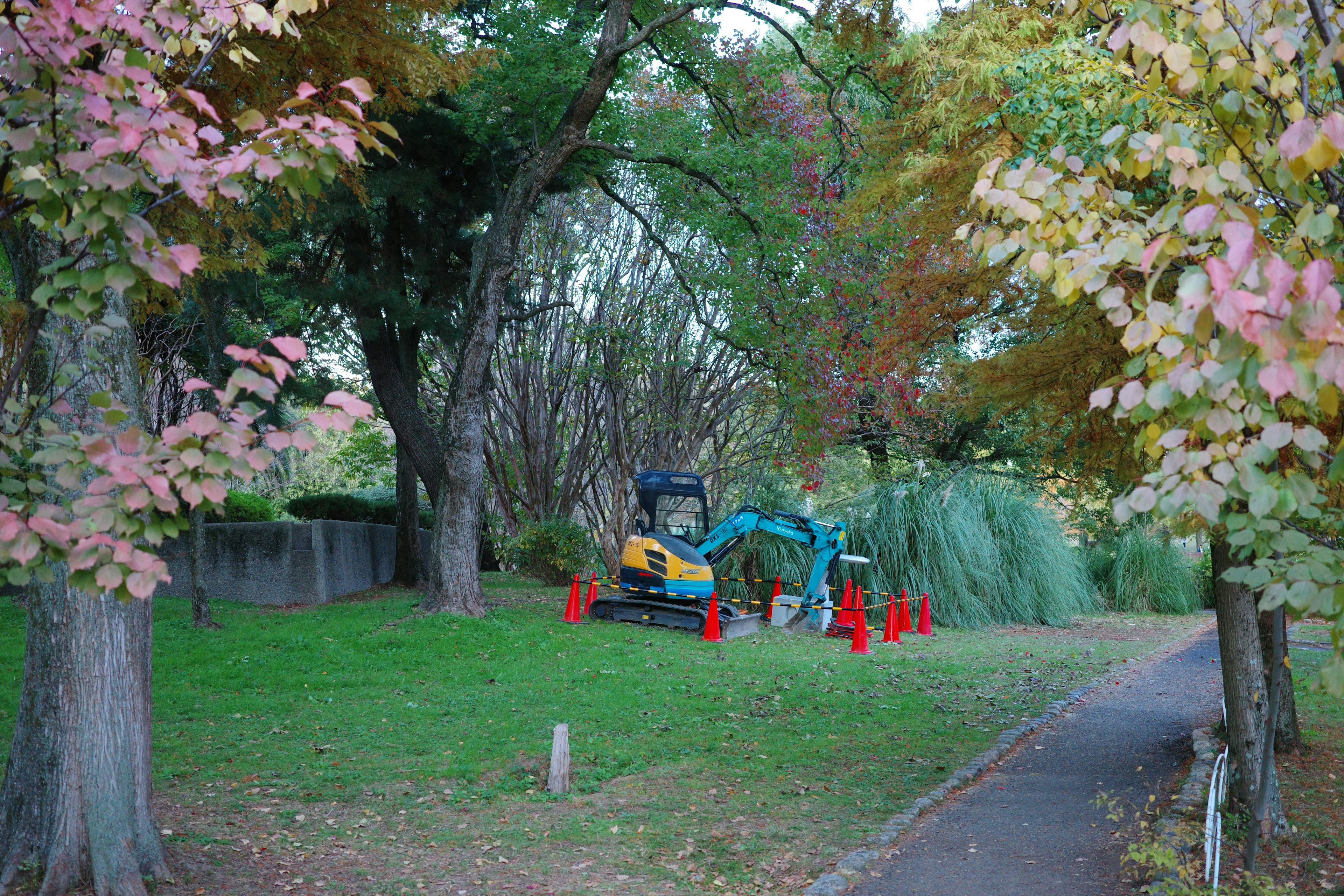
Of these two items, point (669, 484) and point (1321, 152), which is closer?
point (1321, 152)

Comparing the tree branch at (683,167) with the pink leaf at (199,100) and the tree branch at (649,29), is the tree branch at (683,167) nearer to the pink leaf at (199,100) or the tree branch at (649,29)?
the tree branch at (649,29)

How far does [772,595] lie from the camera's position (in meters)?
15.6

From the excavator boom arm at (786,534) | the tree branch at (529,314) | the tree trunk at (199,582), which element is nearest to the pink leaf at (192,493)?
the tree trunk at (199,582)

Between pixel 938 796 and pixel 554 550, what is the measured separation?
1184cm

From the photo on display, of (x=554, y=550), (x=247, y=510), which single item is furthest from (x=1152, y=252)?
(x=247, y=510)

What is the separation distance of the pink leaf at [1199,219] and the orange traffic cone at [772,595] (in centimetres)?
1262

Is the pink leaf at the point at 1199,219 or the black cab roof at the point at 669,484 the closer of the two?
the pink leaf at the point at 1199,219

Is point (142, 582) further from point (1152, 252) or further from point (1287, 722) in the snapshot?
point (1287, 722)

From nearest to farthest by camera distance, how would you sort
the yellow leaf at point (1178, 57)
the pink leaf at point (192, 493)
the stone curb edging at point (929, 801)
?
the pink leaf at point (192, 493) → the yellow leaf at point (1178, 57) → the stone curb edging at point (929, 801)

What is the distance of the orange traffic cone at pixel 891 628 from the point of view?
13555 mm

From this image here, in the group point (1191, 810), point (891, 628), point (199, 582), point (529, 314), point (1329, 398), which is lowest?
point (1191, 810)

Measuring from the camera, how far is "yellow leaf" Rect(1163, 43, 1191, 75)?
2.52 metres

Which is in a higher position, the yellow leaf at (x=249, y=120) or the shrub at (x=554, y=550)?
the yellow leaf at (x=249, y=120)

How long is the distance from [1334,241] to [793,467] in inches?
574
